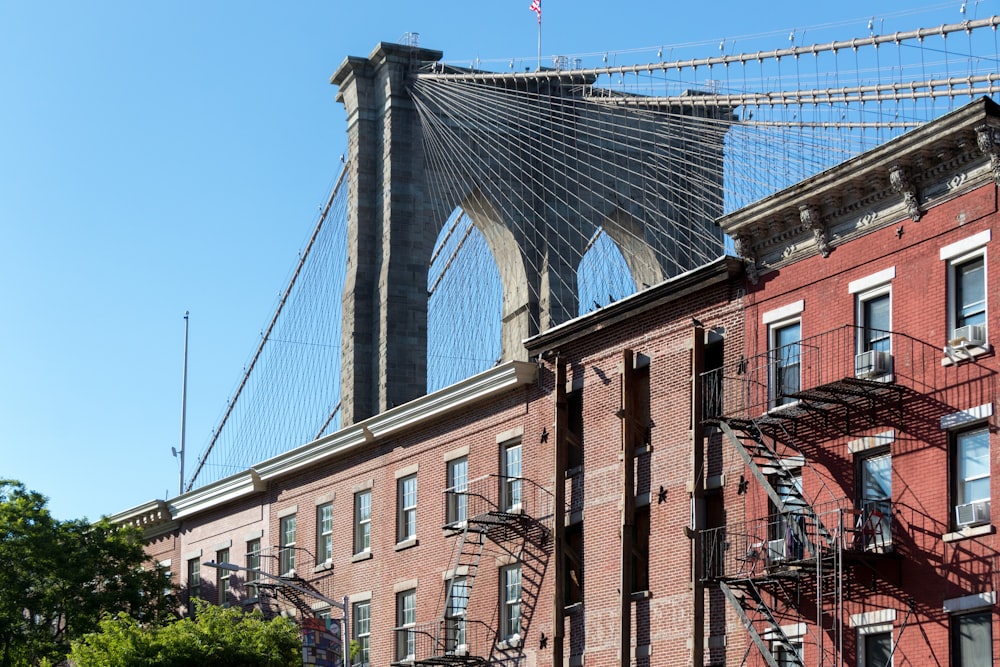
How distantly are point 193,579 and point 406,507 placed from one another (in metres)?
15.4

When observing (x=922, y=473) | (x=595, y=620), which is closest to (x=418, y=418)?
(x=595, y=620)

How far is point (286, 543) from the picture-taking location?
2281 inches

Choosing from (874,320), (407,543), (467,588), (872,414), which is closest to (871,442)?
(872,414)

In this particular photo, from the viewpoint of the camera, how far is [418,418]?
50.9 metres

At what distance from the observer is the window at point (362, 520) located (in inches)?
2099

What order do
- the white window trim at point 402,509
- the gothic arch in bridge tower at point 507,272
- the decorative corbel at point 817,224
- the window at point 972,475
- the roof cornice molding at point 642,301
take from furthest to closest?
1. the gothic arch in bridge tower at point 507,272
2. the white window trim at point 402,509
3. the roof cornice molding at point 642,301
4. the decorative corbel at point 817,224
5. the window at point 972,475

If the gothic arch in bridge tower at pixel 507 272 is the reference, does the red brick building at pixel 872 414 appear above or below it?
below

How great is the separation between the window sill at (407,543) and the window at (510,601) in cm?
427

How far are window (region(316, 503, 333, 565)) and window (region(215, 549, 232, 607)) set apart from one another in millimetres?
6323

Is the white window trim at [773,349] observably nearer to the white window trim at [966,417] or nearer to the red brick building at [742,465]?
the red brick building at [742,465]

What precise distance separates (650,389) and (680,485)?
281 cm

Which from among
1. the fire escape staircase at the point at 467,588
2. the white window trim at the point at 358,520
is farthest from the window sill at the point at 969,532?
the white window trim at the point at 358,520

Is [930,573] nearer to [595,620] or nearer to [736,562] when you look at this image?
[736,562]

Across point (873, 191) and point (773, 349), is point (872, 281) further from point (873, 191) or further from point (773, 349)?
point (773, 349)
